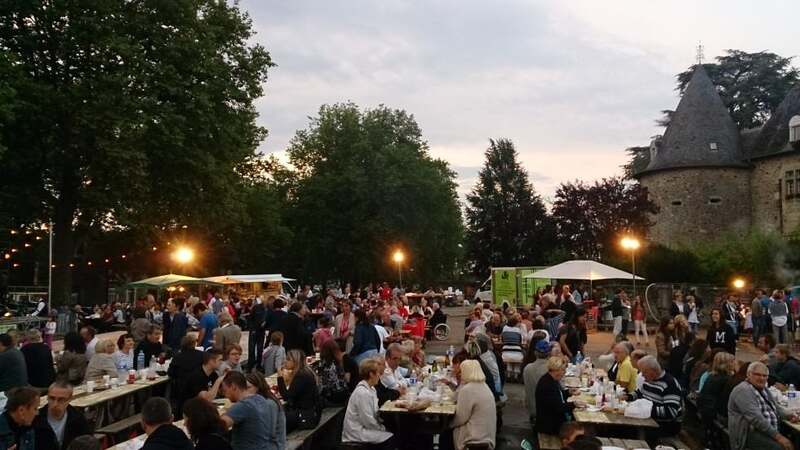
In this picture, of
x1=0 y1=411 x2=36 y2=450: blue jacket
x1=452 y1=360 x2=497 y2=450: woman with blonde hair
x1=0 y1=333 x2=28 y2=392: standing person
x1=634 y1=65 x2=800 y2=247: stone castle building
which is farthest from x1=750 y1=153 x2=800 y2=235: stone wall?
x1=0 y1=411 x2=36 y2=450: blue jacket

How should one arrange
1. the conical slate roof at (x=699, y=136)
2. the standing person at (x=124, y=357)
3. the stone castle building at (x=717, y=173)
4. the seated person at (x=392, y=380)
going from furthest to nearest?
the conical slate roof at (x=699, y=136), the stone castle building at (x=717, y=173), the standing person at (x=124, y=357), the seated person at (x=392, y=380)

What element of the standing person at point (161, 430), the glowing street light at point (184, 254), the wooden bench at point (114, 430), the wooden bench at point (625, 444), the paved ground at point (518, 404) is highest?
the glowing street light at point (184, 254)

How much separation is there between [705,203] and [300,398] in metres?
39.8

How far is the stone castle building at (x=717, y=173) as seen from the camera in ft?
134

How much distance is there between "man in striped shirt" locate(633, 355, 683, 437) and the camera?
328 inches

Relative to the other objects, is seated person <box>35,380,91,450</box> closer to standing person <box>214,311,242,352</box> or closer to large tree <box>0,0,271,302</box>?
standing person <box>214,311,242,352</box>

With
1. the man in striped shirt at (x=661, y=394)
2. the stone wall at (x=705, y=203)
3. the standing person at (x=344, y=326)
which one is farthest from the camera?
the stone wall at (x=705, y=203)

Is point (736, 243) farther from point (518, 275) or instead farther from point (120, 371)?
point (120, 371)

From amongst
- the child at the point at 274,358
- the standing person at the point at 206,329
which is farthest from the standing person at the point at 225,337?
the standing person at the point at 206,329

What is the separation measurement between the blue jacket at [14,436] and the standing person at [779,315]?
2017 cm

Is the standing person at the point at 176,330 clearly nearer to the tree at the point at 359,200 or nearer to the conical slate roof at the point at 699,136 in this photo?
the tree at the point at 359,200

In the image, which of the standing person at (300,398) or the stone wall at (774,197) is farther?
the stone wall at (774,197)

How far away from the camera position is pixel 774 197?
134 feet

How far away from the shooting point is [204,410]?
5.23 metres
